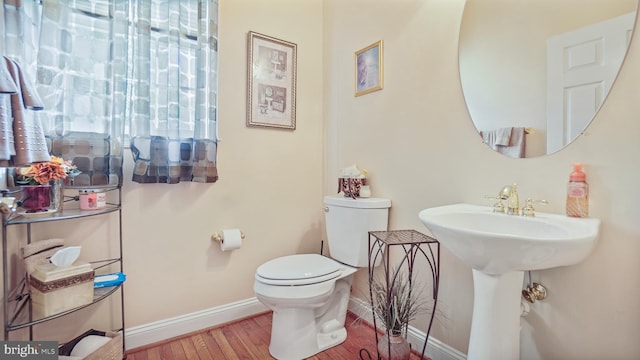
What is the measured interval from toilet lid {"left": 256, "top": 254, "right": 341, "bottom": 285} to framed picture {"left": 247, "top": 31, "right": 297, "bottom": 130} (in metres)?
0.92

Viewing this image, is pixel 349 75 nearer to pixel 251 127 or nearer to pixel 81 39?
pixel 251 127

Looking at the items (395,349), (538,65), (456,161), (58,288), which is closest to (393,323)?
(395,349)

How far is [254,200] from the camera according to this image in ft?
6.48

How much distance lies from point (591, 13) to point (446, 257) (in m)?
1.10

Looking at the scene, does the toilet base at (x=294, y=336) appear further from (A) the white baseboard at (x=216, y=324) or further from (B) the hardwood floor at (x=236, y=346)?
(A) the white baseboard at (x=216, y=324)

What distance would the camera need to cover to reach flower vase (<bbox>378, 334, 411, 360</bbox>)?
1317 millimetres

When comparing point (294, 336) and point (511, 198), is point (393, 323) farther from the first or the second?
point (511, 198)

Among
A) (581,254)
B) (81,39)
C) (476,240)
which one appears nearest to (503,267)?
(476,240)

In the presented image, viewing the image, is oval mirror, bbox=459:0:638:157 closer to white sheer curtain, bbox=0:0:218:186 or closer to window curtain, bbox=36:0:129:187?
white sheer curtain, bbox=0:0:218:186

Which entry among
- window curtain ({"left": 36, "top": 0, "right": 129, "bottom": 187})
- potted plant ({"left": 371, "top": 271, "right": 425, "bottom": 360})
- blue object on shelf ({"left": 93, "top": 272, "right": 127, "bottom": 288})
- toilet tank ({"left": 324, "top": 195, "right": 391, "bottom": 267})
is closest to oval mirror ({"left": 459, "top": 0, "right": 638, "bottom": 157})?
toilet tank ({"left": 324, "top": 195, "right": 391, "bottom": 267})

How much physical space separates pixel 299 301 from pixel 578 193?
1.18 meters

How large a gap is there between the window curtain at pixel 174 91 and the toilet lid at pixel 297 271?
0.62 meters

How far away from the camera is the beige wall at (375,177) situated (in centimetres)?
98

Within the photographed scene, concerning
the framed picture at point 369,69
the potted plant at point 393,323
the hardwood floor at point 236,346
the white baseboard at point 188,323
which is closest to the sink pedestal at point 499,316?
the potted plant at point 393,323
